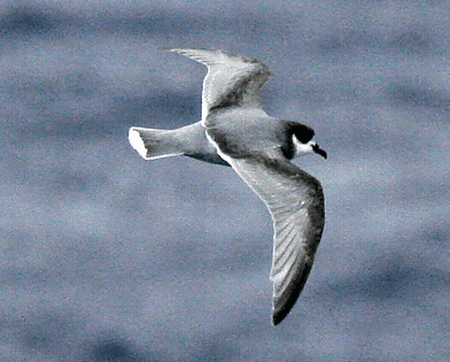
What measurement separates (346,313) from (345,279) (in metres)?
0.46

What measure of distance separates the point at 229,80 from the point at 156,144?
152 cm

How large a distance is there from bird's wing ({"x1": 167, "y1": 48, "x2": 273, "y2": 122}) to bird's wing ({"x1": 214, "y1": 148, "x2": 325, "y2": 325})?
1.27m

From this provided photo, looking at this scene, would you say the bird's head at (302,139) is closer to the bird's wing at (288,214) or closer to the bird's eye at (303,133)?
the bird's eye at (303,133)

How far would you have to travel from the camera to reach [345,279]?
56.4 feet

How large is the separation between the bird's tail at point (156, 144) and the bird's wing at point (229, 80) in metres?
0.55

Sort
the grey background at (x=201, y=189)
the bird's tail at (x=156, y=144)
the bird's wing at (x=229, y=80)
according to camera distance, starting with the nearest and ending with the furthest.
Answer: the bird's tail at (x=156, y=144), the bird's wing at (x=229, y=80), the grey background at (x=201, y=189)

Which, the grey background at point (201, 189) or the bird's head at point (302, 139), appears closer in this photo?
the bird's head at point (302, 139)

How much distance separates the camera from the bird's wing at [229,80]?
14.2 m

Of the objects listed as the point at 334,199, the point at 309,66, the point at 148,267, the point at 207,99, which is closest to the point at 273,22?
the point at 309,66

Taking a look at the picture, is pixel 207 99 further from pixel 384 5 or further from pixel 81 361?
pixel 384 5

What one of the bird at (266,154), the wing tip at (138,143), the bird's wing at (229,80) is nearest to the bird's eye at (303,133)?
the bird at (266,154)

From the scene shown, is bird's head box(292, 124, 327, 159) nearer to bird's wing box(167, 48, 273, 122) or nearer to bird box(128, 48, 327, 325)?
bird box(128, 48, 327, 325)

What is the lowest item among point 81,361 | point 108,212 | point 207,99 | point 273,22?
point 81,361

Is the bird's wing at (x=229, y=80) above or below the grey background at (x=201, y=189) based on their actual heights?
above
